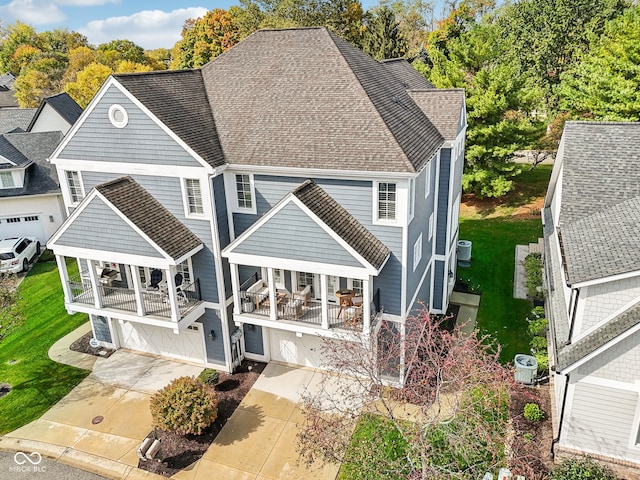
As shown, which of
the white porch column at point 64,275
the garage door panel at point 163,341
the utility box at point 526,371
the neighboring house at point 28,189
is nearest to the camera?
the utility box at point 526,371

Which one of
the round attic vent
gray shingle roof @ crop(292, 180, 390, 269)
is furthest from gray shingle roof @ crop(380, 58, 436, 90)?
the round attic vent

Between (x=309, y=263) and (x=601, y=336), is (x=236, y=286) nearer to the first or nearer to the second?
(x=309, y=263)

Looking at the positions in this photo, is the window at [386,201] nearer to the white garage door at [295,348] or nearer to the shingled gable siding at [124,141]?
the white garage door at [295,348]

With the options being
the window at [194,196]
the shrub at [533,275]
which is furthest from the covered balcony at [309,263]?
the shrub at [533,275]

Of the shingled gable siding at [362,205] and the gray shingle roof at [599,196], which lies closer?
the gray shingle roof at [599,196]

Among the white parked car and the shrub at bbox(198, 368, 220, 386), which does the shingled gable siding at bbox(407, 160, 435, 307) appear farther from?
the white parked car

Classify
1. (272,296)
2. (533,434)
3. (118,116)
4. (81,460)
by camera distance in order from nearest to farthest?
(533,434) → (81,460) → (272,296) → (118,116)

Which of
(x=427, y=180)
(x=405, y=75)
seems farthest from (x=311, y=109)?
(x=405, y=75)
